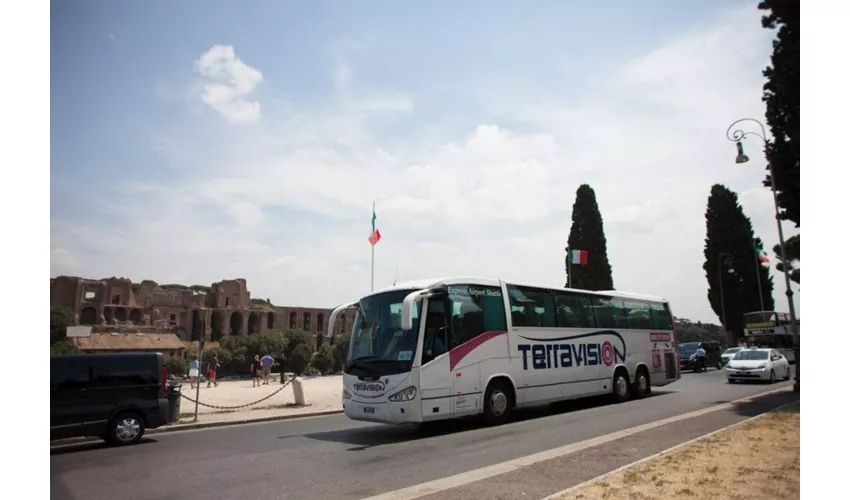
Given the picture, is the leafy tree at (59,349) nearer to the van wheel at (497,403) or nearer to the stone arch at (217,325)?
the van wheel at (497,403)

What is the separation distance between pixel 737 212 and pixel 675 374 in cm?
4077

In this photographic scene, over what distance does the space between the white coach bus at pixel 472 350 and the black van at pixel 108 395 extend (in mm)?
3809

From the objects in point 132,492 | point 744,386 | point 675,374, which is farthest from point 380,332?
point 744,386

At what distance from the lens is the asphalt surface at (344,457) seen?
6.76 m

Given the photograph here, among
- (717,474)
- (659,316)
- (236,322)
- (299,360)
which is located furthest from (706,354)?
(236,322)

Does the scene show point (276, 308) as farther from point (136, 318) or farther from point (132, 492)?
point (132, 492)

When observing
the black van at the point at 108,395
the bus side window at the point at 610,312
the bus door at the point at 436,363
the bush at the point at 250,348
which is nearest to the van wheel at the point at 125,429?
the black van at the point at 108,395

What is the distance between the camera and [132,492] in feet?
22.5

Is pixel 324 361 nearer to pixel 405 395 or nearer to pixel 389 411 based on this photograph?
pixel 389 411

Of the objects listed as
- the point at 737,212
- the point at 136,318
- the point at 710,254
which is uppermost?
the point at 737,212

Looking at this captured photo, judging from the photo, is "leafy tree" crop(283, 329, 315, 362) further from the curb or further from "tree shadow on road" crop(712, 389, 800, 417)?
"tree shadow on road" crop(712, 389, 800, 417)

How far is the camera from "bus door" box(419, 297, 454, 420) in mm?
10727

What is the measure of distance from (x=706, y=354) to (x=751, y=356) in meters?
13.3

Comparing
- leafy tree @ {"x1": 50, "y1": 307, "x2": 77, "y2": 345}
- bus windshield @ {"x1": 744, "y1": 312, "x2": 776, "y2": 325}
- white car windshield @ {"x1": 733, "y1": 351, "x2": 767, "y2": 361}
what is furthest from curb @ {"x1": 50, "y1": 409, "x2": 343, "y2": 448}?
bus windshield @ {"x1": 744, "y1": 312, "x2": 776, "y2": 325}
